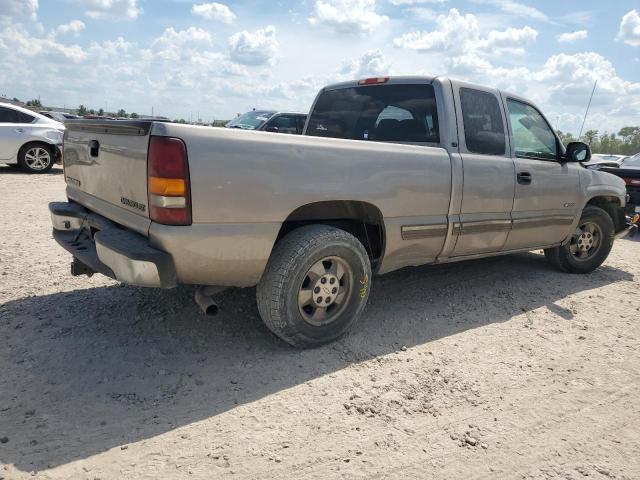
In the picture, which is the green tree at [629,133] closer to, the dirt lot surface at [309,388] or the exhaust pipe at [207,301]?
the dirt lot surface at [309,388]

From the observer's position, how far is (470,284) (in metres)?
5.11

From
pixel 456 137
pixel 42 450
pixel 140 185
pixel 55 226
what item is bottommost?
pixel 42 450

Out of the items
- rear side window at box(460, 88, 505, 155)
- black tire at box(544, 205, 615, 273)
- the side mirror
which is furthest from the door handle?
black tire at box(544, 205, 615, 273)

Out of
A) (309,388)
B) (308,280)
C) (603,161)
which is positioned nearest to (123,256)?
(308,280)

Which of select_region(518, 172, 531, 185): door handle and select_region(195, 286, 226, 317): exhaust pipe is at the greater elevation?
select_region(518, 172, 531, 185): door handle

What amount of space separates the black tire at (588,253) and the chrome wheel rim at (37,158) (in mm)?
11458

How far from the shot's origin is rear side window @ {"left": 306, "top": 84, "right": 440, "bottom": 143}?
13.6 feet

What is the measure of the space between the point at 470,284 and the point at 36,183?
9270mm

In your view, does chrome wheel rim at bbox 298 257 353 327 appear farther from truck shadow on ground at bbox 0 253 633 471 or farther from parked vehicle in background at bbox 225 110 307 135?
parked vehicle in background at bbox 225 110 307 135

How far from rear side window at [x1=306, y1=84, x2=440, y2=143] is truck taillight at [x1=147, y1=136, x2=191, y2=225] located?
2140 millimetres

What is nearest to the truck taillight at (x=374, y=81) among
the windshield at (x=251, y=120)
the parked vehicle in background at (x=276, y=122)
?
the parked vehicle in background at (x=276, y=122)

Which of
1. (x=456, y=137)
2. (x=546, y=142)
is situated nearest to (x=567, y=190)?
(x=546, y=142)

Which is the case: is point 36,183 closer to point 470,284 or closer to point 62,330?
point 62,330

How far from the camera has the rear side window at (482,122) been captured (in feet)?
13.8
